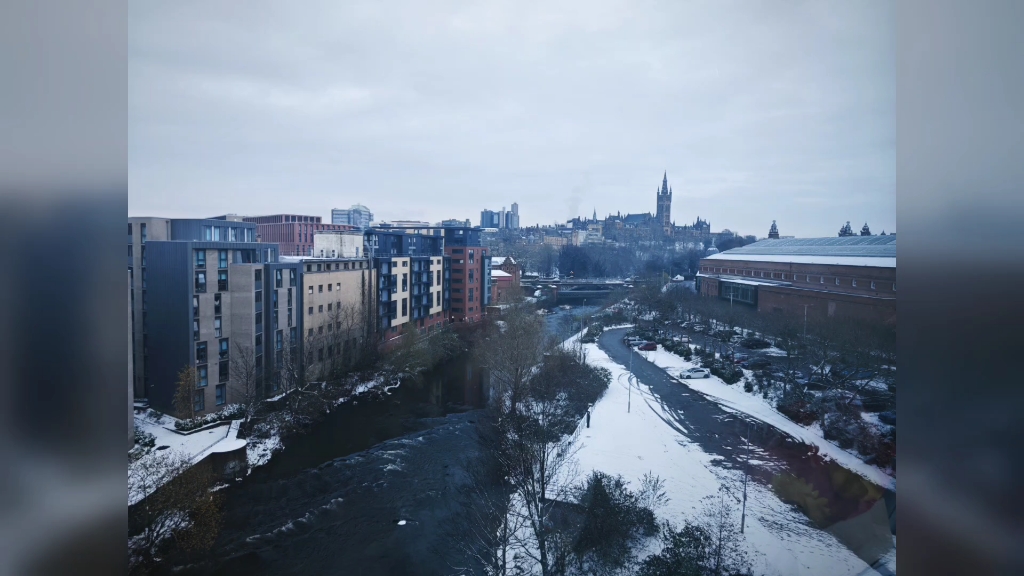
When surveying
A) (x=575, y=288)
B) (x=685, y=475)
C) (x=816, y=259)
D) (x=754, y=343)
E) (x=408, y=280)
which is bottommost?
(x=685, y=475)

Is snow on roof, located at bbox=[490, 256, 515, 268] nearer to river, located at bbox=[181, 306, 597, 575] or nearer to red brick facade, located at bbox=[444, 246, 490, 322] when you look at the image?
red brick facade, located at bbox=[444, 246, 490, 322]

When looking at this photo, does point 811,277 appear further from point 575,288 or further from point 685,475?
point 575,288

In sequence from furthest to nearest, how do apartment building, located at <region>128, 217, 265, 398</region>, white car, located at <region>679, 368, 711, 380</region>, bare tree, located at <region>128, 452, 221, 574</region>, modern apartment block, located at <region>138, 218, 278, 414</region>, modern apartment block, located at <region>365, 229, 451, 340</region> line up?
1. modern apartment block, located at <region>365, 229, 451, 340</region>
2. modern apartment block, located at <region>138, 218, 278, 414</region>
3. apartment building, located at <region>128, 217, 265, 398</region>
4. white car, located at <region>679, 368, 711, 380</region>
5. bare tree, located at <region>128, 452, 221, 574</region>

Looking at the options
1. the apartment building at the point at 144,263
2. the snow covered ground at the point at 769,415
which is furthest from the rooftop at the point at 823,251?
the apartment building at the point at 144,263

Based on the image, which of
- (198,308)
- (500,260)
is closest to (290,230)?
(500,260)

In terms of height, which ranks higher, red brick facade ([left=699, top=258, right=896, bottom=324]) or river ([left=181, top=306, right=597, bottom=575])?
red brick facade ([left=699, top=258, right=896, bottom=324])

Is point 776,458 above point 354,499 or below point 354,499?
above

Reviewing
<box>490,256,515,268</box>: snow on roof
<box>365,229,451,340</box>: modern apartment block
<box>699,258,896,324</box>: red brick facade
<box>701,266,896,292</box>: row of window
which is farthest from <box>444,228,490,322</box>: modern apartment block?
<box>699,258,896,324</box>: red brick facade

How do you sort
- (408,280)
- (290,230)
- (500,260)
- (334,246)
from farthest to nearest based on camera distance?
(500,260) → (290,230) → (408,280) → (334,246)
